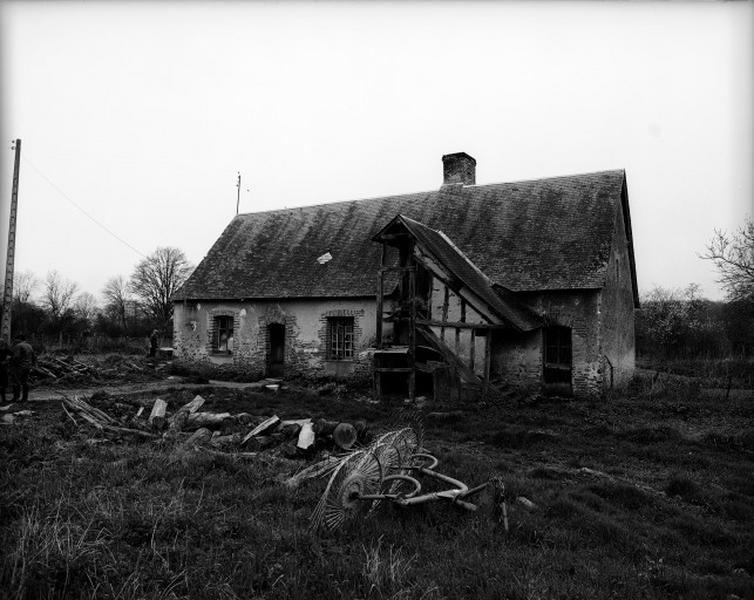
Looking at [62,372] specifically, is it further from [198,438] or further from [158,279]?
[158,279]

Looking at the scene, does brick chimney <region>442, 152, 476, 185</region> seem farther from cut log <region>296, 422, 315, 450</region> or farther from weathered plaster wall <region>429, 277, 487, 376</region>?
cut log <region>296, 422, 315, 450</region>

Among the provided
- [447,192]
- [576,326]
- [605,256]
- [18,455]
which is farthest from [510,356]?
[18,455]

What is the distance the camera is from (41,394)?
1461cm

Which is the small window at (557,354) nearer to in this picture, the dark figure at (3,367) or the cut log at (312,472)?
the cut log at (312,472)

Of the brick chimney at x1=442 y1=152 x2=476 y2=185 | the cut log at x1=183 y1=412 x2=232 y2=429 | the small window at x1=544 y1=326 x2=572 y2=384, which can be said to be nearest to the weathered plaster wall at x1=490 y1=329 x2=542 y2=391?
the small window at x1=544 y1=326 x2=572 y2=384

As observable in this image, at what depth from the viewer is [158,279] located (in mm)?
55531

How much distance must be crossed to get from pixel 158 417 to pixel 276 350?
997 cm

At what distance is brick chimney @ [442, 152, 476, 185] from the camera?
68.5 ft

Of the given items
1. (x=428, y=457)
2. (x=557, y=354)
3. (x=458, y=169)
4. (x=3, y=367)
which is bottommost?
(x=428, y=457)

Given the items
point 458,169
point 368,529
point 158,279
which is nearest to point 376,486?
point 368,529

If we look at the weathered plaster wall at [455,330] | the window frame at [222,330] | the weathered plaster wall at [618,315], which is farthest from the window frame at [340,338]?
the weathered plaster wall at [618,315]

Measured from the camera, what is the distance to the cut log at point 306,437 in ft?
26.2

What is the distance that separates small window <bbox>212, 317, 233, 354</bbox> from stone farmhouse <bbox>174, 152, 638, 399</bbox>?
45 millimetres

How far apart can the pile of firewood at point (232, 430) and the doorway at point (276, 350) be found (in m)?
9.01
